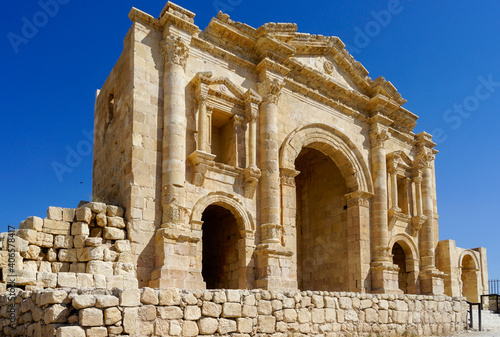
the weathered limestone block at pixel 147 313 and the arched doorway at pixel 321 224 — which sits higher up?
the arched doorway at pixel 321 224

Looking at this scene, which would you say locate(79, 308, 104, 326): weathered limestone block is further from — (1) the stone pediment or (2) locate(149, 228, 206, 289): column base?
(1) the stone pediment

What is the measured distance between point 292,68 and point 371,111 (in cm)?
403

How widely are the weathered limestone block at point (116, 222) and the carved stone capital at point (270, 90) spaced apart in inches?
222

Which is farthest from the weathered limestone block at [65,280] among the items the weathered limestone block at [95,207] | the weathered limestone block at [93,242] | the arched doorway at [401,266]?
the arched doorway at [401,266]

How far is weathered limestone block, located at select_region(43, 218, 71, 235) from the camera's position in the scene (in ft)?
36.6

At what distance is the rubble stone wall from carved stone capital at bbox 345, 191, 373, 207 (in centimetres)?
628

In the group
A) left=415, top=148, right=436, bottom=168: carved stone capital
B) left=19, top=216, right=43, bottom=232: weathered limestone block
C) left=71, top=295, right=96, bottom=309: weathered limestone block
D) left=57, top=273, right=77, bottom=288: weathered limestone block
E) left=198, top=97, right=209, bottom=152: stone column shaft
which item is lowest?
left=71, top=295, right=96, bottom=309: weathered limestone block

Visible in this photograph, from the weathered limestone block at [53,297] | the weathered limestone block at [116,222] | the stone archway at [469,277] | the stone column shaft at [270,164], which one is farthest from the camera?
the stone archway at [469,277]

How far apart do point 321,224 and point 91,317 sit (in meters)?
13.4

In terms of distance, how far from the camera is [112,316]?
6.88 metres

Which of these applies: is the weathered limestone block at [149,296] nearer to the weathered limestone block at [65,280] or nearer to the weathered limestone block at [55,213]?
the weathered limestone block at [65,280]

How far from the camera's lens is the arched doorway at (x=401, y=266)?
19531 millimetres

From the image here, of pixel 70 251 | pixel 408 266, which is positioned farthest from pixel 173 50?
pixel 408 266

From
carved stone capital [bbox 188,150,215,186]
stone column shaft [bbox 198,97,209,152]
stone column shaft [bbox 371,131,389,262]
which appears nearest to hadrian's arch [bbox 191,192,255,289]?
carved stone capital [bbox 188,150,215,186]
